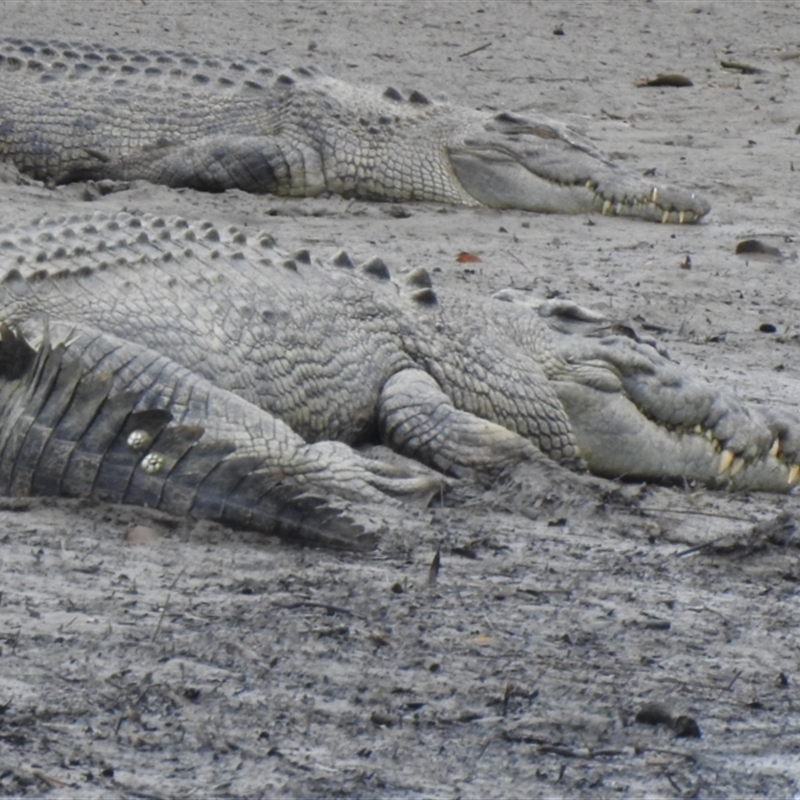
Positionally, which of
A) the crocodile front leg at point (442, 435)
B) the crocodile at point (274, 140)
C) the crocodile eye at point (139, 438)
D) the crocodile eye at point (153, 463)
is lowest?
the crocodile at point (274, 140)

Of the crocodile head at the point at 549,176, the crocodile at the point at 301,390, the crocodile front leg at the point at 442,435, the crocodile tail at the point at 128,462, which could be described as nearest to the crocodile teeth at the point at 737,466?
the crocodile at the point at 301,390

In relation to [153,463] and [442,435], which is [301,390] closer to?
[442,435]

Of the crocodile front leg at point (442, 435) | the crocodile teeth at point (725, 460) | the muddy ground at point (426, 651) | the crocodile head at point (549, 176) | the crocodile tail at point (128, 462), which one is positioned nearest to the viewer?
the muddy ground at point (426, 651)

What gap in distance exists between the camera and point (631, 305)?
652 cm

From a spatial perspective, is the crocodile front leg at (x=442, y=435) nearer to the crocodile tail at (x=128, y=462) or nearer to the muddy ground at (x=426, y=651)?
the muddy ground at (x=426, y=651)

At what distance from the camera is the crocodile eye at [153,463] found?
3.77 meters

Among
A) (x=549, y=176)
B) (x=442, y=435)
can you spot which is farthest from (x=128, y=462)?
(x=549, y=176)

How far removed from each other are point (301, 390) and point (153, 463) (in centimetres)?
92

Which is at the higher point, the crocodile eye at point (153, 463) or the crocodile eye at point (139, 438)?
the crocodile eye at point (139, 438)

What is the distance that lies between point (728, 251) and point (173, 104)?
9.11 ft

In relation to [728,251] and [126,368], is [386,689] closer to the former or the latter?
[126,368]

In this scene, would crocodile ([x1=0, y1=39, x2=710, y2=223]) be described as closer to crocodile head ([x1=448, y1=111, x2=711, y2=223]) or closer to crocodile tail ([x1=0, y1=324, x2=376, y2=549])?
crocodile head ([x1=448, y1=111, x2=711, y2=223])

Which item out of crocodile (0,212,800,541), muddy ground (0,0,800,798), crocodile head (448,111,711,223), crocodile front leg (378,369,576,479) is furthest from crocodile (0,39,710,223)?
crocodile front leg (378,369,576,479)

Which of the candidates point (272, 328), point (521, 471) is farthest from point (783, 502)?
point (272, 328)
